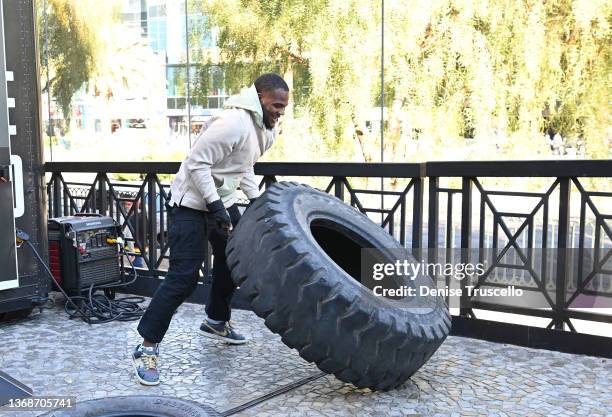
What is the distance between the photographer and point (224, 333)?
14.5 feet

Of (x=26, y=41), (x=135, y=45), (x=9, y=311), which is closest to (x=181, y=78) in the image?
(x=135, y=45)

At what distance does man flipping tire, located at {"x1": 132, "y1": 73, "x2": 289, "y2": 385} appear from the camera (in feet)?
12.1

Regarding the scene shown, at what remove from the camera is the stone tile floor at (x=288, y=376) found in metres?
3.36

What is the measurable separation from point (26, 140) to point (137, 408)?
8.85 feet

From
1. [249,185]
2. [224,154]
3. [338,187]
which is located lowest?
[338,187]

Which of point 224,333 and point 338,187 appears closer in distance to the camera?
point 224,333

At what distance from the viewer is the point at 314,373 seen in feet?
12.6

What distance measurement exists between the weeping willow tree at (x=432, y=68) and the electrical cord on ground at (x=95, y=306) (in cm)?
659

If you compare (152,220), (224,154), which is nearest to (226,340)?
(224,154)

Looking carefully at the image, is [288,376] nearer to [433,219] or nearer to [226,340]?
[226,340]

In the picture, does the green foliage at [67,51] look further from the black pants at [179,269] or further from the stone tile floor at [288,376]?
the black pants at [179,269]
